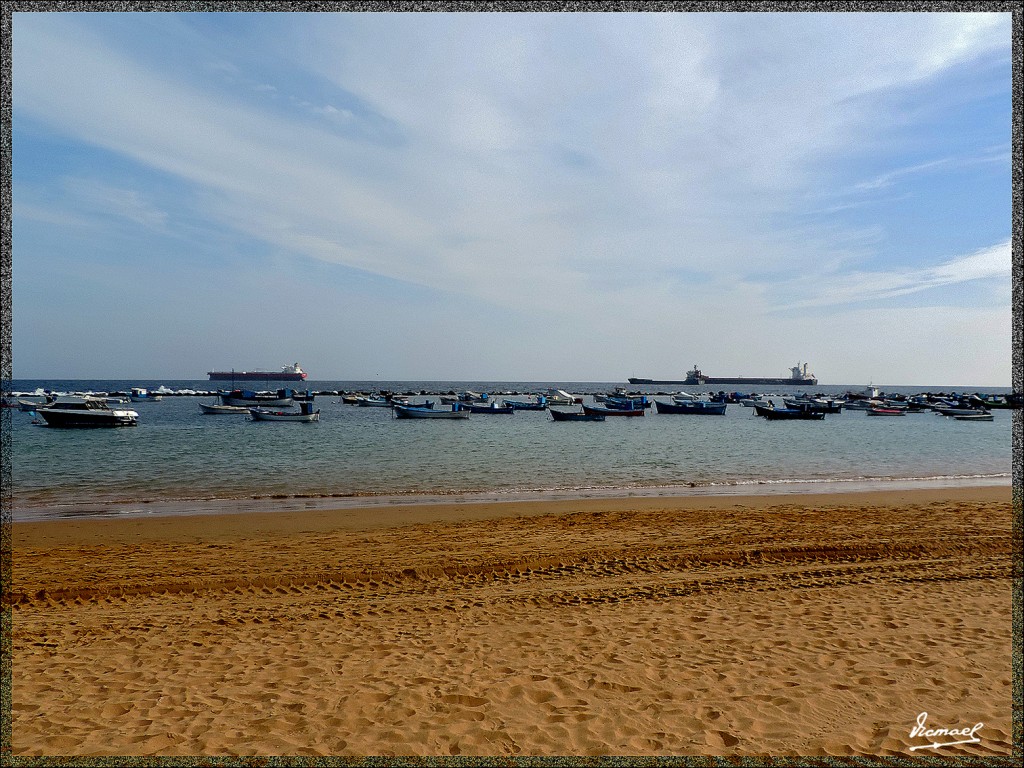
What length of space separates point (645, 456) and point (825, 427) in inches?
1234

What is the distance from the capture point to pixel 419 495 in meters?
18.2

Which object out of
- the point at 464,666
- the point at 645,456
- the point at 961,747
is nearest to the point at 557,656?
the point at 464,666

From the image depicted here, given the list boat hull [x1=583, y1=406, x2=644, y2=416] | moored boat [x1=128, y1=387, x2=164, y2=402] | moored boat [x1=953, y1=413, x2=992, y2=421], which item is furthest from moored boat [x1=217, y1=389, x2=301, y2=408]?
moored boat [x1=953, y1=413, x2=992, y2=421]

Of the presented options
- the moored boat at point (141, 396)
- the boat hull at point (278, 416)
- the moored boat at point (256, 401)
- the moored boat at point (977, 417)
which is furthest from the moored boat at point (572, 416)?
the moored boat at point (141, 396)

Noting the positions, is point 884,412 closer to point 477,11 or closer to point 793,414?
point 793,414

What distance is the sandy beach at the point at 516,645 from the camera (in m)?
4.18

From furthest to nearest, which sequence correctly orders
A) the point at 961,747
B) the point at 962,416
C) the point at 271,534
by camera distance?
the point at 962,416, the point at 271,534, the point at 961,747

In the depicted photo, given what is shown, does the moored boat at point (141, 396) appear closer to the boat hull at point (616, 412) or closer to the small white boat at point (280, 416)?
the small white boat at point (280, 416)

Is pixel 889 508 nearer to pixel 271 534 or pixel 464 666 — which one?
pixel 464 666

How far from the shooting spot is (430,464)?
25.4 meters

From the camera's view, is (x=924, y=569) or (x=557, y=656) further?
(x=924, y=569)
